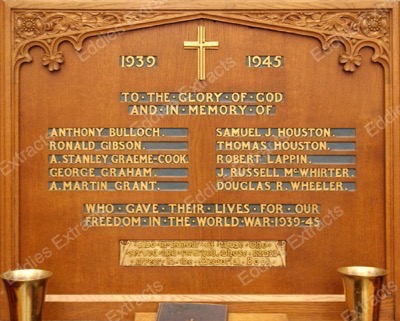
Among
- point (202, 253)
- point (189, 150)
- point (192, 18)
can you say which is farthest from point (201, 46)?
point (202, 253)

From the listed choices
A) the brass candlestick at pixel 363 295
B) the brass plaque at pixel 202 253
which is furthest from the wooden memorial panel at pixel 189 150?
the brass candlestick at pixel 363 295

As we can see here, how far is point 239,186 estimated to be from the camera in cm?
211

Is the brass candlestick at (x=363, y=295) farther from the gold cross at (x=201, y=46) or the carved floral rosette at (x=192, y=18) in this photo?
the gold cross at (x=201, y=46)

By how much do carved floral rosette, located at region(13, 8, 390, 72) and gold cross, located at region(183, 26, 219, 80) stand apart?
79 millimetres

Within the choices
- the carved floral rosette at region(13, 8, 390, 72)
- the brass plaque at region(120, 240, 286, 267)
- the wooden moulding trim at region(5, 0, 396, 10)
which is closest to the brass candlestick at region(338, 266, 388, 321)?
the brass plaque at region(120, 240, 286, 267)

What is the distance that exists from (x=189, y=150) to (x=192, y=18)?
0.59 metres

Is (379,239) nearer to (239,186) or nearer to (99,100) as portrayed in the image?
(239,186)

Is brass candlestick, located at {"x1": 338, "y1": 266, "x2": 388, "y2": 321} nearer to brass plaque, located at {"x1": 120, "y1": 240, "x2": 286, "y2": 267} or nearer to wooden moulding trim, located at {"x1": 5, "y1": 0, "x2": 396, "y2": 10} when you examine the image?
brass plaque, located at {"x1": 120, "y1": 240, "x2": 286, "y2": 267}

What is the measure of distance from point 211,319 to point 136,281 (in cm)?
40

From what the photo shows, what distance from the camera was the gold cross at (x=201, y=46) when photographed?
210 cm

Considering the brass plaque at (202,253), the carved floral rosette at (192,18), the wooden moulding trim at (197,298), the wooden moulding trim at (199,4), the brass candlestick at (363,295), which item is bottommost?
the wooden moulding trim at (197,298)

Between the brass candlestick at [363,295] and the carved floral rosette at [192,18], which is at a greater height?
the carved floral rosette at [192,18]

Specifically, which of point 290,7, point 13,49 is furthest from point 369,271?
point 13,49

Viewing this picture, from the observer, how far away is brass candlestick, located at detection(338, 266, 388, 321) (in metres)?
1.84
